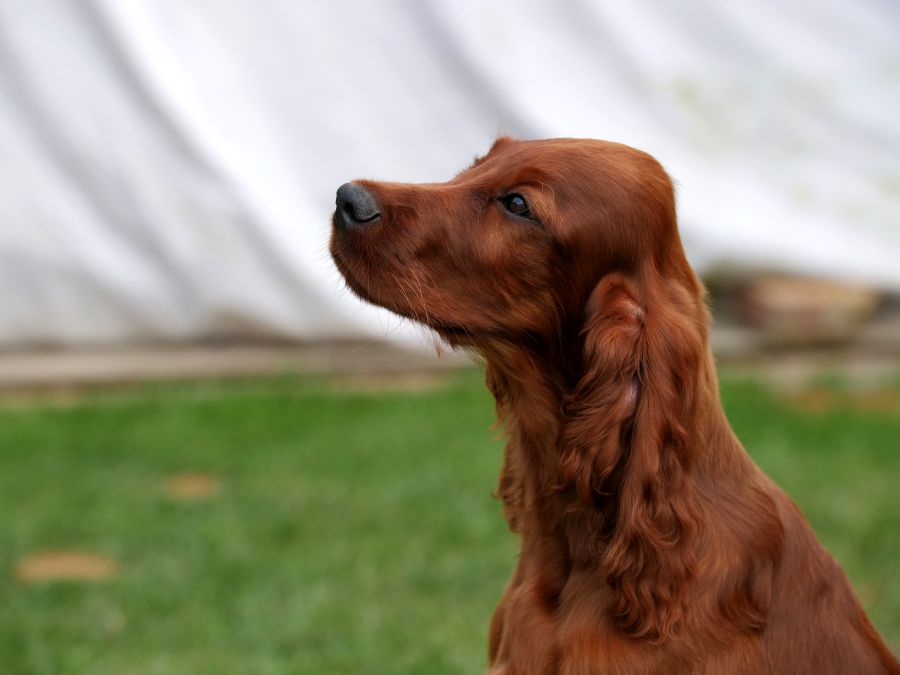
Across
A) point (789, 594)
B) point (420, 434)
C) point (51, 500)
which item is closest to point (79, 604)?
point (51, 500)

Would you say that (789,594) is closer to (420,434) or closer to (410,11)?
(420,434)

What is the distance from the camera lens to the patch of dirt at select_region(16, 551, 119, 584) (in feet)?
15.1

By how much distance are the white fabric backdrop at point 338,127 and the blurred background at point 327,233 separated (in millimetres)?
14

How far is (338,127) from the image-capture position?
7254 millimetres

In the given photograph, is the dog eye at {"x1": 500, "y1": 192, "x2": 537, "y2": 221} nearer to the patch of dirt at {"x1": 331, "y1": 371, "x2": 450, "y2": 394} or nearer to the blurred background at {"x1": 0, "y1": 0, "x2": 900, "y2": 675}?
the blurred background at {"x1": 0, "y1": 0, "x2": 900, "y2": 675}

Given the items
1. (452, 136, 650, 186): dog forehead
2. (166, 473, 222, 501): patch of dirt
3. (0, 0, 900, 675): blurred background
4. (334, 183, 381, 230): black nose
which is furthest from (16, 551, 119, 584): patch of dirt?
(452, 136, 650, 186): dog forehead

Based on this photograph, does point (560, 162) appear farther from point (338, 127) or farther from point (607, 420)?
point (338, 127)

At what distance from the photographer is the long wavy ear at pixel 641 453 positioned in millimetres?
2482

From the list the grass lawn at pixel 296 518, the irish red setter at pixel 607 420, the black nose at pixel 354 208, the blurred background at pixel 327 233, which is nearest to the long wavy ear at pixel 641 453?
the irish red setter at pixel 607 420

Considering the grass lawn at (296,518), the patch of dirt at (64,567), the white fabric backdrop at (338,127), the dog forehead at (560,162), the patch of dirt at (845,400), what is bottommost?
the patch of dirt at (845,400)

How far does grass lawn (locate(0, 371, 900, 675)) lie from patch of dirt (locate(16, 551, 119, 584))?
1.6 inches

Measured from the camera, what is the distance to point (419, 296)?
269 cm

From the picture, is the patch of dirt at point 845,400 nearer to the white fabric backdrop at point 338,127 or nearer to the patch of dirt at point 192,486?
the white fabric backdrop at point 338,127

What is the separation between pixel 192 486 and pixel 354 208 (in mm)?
3086
